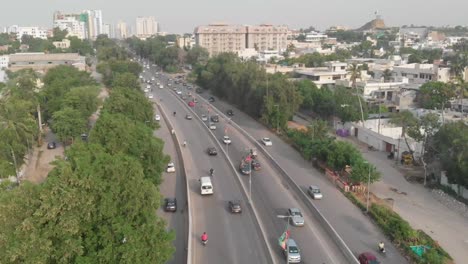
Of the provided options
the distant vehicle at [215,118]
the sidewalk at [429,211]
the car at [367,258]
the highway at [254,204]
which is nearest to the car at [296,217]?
the highway at [254,204]

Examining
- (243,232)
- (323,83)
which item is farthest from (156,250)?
(323,83)

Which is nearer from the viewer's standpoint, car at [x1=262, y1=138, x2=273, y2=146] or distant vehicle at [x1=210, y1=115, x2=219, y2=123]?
car at [x1=262, y1=138, x2=273, y2=146]

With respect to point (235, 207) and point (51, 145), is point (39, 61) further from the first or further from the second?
point (235, 207)

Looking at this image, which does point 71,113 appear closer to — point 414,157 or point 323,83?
point 414,157

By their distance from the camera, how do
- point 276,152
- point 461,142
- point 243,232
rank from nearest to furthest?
point 243,232
point 461,142
point 276,152

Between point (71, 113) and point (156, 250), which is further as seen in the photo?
point (71, 113)

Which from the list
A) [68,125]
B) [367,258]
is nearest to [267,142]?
[68,125]

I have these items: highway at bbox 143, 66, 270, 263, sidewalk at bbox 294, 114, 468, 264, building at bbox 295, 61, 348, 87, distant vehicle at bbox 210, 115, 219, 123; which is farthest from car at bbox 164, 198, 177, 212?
building at bbox 295, 61, 348, 87

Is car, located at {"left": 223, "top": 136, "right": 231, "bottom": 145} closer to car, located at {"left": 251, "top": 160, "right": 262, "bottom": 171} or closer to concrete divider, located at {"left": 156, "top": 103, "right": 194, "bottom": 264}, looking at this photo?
concrete divider, located at {"left": 156, "top": 103, "right": 194, "bottom": 264}
